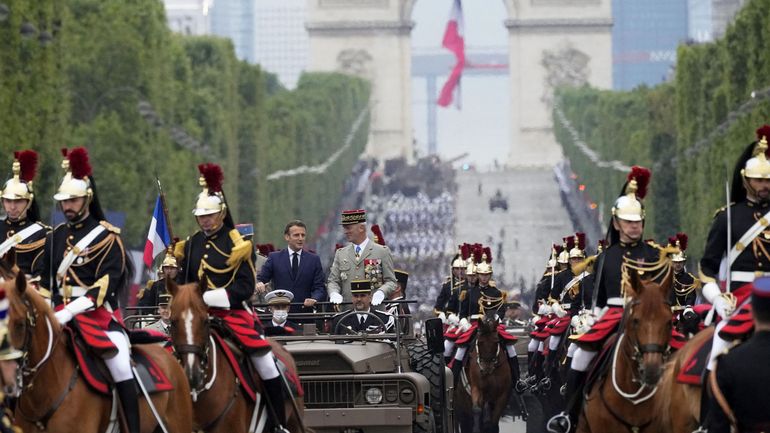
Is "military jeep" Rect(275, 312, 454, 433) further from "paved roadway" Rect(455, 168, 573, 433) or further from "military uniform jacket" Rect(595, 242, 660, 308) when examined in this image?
"paved roadway" Rect(455, 168, 573, 433)

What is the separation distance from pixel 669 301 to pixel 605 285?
1182 mm

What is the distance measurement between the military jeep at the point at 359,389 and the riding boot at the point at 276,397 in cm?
176

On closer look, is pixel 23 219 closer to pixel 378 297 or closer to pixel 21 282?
pixel 21 282

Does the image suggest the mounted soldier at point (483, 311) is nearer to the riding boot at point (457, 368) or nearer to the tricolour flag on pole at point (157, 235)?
the riding boot at point (457, 368)

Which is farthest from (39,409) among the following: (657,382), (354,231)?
(354,231)

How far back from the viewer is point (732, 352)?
11.2 meters

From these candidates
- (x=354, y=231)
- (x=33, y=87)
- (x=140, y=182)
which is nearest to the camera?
(x=354, y=231)

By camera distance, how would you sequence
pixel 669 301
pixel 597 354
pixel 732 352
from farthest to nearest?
pixel 597 354 → pixel 669 301 → pixel 732 352

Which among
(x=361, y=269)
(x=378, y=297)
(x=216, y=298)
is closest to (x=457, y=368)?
(x=361, y=269)

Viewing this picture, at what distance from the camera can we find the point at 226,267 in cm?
1454

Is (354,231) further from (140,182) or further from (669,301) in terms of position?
(140,182)

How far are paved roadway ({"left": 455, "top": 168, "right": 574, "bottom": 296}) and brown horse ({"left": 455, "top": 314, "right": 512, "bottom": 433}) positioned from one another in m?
44.3

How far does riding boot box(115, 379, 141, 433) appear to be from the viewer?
1327cm

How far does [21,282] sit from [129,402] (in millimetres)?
1656
